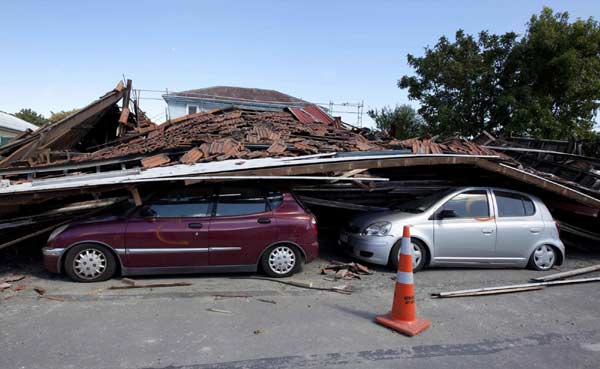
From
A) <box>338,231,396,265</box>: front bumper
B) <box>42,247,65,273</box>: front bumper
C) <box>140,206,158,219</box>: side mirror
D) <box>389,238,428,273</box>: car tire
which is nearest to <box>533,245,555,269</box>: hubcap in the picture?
<box>389,238,428,273</box>: car tire

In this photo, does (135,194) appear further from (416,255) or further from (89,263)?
(416,255)

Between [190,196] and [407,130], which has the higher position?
[407,130]

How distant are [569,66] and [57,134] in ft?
49.8

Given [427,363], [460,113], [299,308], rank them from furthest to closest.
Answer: [460,113] → [299,308] → [427,363]

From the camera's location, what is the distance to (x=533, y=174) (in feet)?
22.4

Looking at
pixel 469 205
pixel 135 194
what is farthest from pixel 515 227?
pixel 135 194

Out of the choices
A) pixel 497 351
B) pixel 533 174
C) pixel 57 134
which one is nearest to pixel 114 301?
pixel 497 351

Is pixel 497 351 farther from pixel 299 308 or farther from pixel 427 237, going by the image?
pixel 427 237

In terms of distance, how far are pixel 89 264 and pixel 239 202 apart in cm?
231

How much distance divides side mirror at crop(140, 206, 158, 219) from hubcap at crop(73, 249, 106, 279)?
789 millimetres

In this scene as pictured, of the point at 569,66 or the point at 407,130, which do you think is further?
the point at 407,130

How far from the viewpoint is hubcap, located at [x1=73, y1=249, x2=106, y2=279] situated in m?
5.37

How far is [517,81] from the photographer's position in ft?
44.0

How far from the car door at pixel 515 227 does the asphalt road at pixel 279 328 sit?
2.94 ft
